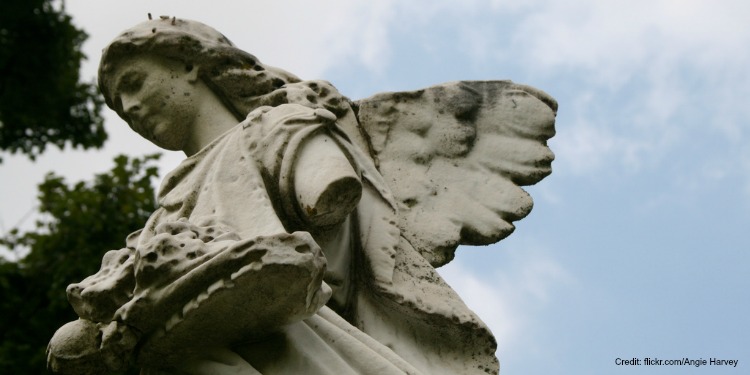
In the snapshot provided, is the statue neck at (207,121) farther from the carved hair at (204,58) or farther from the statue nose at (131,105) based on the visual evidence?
the statue nose at (131,105)

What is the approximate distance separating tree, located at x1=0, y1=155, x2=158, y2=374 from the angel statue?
5.46 metres

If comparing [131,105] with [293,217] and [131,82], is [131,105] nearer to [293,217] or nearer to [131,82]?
[131,82]

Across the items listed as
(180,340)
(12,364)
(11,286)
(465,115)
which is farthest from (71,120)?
(180,340)

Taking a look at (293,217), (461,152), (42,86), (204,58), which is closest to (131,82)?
(204,58)

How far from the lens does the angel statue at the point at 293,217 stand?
3582 millimetres

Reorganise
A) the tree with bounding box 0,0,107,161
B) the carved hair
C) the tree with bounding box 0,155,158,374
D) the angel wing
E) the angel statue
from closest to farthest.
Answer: the angel statue < the carved hair < the angel wing < the tree with bounding box 0,155,158,374 < the tree with bounding box 0,0,107,161

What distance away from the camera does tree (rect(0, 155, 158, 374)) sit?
400 inches

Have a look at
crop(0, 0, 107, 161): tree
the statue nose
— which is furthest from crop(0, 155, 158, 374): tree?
the statue nose

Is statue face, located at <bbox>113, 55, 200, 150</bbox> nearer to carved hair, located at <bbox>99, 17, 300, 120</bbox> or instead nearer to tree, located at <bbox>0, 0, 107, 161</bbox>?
carved hair, located at <bbox>99, 17, 300, 120</bbox>

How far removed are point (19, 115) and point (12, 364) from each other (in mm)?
4428

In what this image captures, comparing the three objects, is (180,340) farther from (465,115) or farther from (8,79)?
(8,79)

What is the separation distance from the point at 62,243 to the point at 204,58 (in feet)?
21.4

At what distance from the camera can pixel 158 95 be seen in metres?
4.63

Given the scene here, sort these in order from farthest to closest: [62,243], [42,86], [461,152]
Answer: [42,86], [62,243], [461,152]
